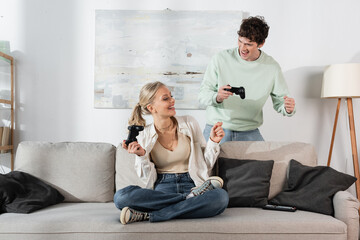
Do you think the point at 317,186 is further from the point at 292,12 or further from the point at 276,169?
the point at 292,12

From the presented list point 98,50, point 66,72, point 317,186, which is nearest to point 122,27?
point 98,50

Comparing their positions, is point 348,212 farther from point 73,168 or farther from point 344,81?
point 73,168

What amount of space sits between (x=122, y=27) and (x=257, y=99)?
1508 mm

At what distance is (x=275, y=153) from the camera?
2.57 m

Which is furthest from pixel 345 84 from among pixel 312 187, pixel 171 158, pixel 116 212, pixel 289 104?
pixel 116 212

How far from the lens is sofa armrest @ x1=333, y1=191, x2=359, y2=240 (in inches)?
81.4

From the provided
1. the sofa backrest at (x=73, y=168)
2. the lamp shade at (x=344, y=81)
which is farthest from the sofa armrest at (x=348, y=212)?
the sofa backrest at (x=73, y=168)

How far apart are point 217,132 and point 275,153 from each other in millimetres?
539

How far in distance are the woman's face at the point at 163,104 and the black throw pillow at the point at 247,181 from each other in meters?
0.52

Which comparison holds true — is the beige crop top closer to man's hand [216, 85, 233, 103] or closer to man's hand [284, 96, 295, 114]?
man's hand [216, 85, 233, 103]

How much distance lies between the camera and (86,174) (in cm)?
253

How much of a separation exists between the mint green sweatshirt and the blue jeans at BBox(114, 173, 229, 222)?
79 cm

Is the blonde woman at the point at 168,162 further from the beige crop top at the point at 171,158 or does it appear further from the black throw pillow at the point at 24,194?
the black throw pillow at the point at 24,194

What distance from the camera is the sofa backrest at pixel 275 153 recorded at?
2521 mm
